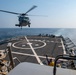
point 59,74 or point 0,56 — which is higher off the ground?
point 59,74

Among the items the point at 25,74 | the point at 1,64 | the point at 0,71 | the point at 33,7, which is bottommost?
the point at 0,71

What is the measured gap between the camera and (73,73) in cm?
441

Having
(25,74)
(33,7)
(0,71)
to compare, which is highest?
(33,7)

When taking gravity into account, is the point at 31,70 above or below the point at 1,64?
above

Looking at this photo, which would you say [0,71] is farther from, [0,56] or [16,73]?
[16,73]

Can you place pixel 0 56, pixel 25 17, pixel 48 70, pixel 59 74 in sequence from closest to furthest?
pixel 59 74 → pixel 48 70 → pixel 0 56 → pixel 25 17

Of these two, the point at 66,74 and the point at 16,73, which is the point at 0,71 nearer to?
Result: the point at 16,73

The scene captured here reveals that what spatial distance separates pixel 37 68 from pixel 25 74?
51cm

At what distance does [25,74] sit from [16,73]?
30 cm

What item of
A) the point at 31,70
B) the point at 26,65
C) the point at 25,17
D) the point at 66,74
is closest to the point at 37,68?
the point at 31,70

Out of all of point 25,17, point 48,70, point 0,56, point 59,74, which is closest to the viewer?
point 59,74

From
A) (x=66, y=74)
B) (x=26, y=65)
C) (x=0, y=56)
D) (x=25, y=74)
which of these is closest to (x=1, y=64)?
(x=0, y=56)

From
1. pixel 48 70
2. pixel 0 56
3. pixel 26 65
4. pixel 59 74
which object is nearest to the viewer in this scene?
pixel 59 74

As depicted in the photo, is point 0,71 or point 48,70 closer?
point 48,70
